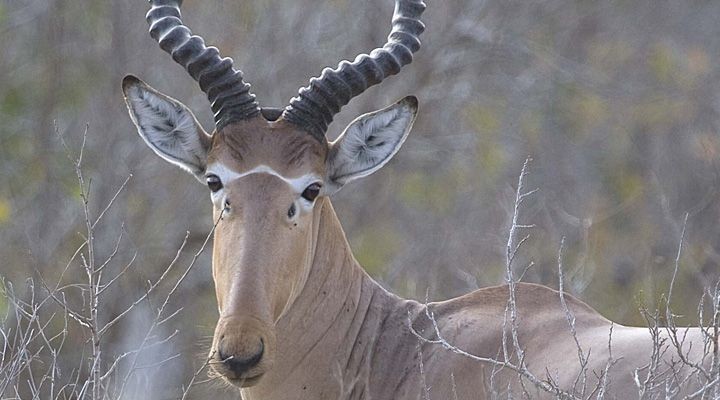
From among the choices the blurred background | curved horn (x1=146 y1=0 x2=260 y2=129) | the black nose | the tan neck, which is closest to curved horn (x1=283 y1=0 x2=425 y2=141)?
curved horn (x1=146 y1=0 x2=260 y2=129)

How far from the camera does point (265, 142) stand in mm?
8812

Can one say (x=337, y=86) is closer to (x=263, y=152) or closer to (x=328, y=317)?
(x=263, y=152)

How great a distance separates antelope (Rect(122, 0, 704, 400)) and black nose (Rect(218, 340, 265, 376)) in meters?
0.35

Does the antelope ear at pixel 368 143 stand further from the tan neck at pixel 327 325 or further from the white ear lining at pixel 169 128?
the white ear lining at pixel 169 128

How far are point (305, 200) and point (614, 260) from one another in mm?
10748

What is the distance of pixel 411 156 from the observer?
1986cm

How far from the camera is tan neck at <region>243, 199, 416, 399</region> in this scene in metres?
8.88

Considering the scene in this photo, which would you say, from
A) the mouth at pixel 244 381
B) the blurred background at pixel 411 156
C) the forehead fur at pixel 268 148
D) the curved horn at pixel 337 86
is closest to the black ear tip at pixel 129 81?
the forehead fur at pixel 268 148

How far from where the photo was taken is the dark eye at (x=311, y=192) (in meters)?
8.73

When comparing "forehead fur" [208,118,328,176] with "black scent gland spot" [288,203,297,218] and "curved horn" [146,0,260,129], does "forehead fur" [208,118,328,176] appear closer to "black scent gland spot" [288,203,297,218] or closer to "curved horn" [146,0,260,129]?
"curved horn" [146,0,260,129]

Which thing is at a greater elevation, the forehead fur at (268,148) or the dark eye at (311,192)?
the forehead fur at (268,148)

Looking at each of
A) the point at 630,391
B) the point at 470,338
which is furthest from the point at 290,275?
the point at 630,391

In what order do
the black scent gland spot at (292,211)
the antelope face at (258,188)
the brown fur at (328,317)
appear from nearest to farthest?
the antelope face at (258,188), the brown fur at (328,317), the black scent gland spot at (292,211)

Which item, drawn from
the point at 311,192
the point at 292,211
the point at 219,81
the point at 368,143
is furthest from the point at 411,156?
the point at 292,211
